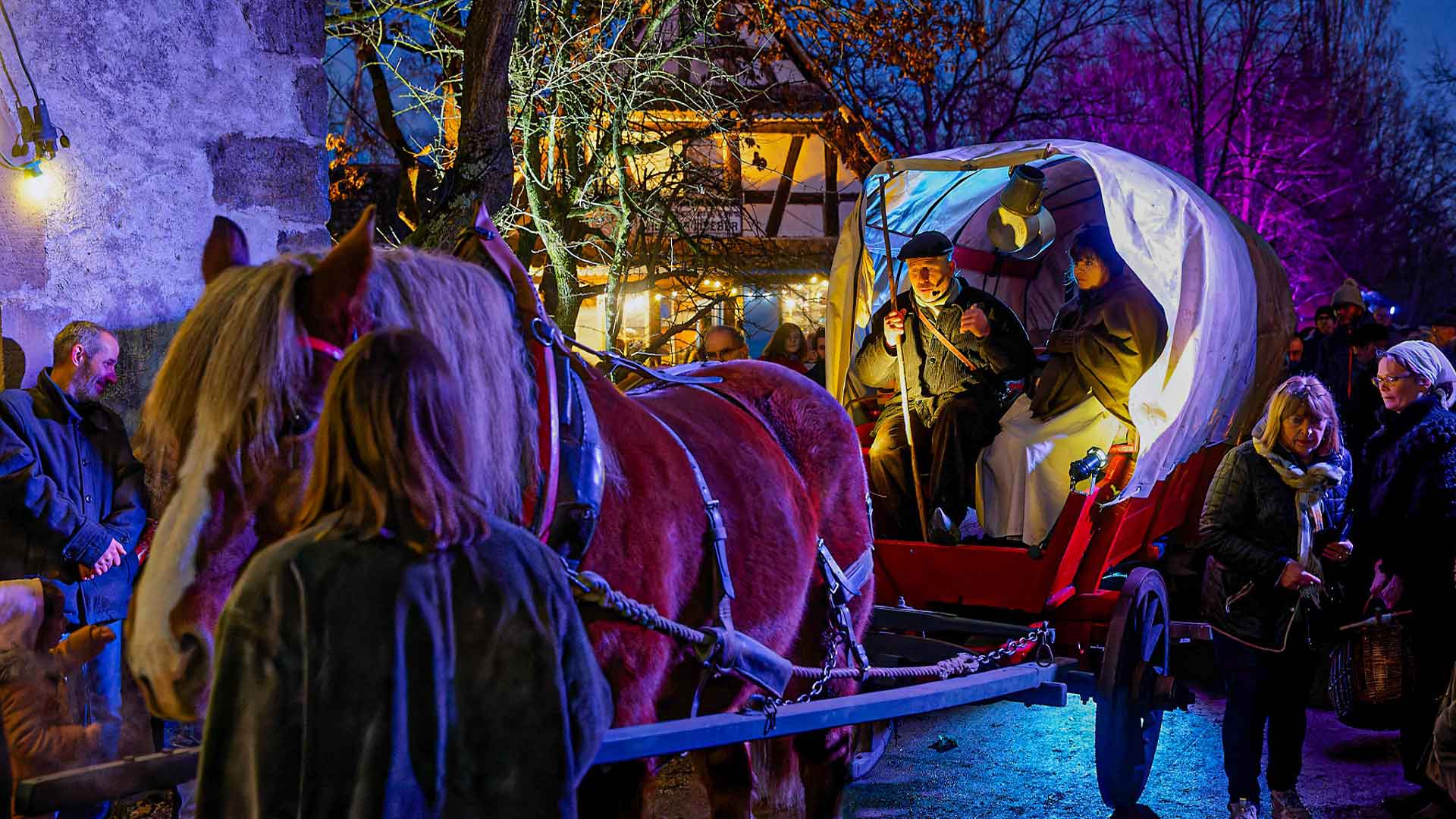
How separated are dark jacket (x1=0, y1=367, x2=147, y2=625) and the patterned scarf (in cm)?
444

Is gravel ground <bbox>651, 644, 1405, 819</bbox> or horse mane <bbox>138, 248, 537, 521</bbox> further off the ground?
horse mane <bbox>138, 248, 537, 521</bbox>

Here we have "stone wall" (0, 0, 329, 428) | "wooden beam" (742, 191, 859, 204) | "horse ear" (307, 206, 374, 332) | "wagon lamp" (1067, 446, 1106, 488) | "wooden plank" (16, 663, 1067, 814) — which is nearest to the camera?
"horse ear" (307, 206, 374, 332)

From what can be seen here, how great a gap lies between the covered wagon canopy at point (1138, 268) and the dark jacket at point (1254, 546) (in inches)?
12.2

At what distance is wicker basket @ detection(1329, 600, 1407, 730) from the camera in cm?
455

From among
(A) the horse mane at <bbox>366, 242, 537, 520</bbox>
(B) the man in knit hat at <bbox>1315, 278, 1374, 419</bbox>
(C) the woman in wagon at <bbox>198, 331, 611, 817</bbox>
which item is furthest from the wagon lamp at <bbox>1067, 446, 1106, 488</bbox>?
(B) the man in knit hat at <bbox>1315, 278, 1374, 419</bbox>

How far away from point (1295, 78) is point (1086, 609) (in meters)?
19.6

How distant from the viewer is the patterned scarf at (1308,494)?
4.19 metres

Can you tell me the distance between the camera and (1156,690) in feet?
14.1

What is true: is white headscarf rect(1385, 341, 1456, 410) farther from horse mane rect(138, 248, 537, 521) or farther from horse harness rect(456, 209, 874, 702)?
horse mane rect(138, 248, 537, 521)

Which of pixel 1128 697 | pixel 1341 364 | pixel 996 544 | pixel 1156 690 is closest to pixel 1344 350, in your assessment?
pixel 1341 364

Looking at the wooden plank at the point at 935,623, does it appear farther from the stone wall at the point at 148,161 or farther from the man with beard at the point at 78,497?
the man with beard at the point at 78,497

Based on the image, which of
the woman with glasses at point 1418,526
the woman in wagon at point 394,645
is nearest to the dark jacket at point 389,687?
the woman in wagon at point 394,645

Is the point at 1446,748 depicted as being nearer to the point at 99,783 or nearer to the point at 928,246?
the point at 928,246

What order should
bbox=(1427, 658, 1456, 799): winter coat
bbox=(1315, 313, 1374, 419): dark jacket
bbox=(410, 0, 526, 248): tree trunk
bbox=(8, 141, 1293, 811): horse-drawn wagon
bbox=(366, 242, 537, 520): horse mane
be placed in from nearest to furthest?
bbox=(366, 242, 537, 520): horse mane
bbox=(8, 141, 1293, 811): horse-drawn wagon
bbox=(1427, 658, 1456, 799): winter coat
bbox=(410, 0, 526, 248): tree trunk
bbox=(1315, 313, 1374, 419): dark jacket
